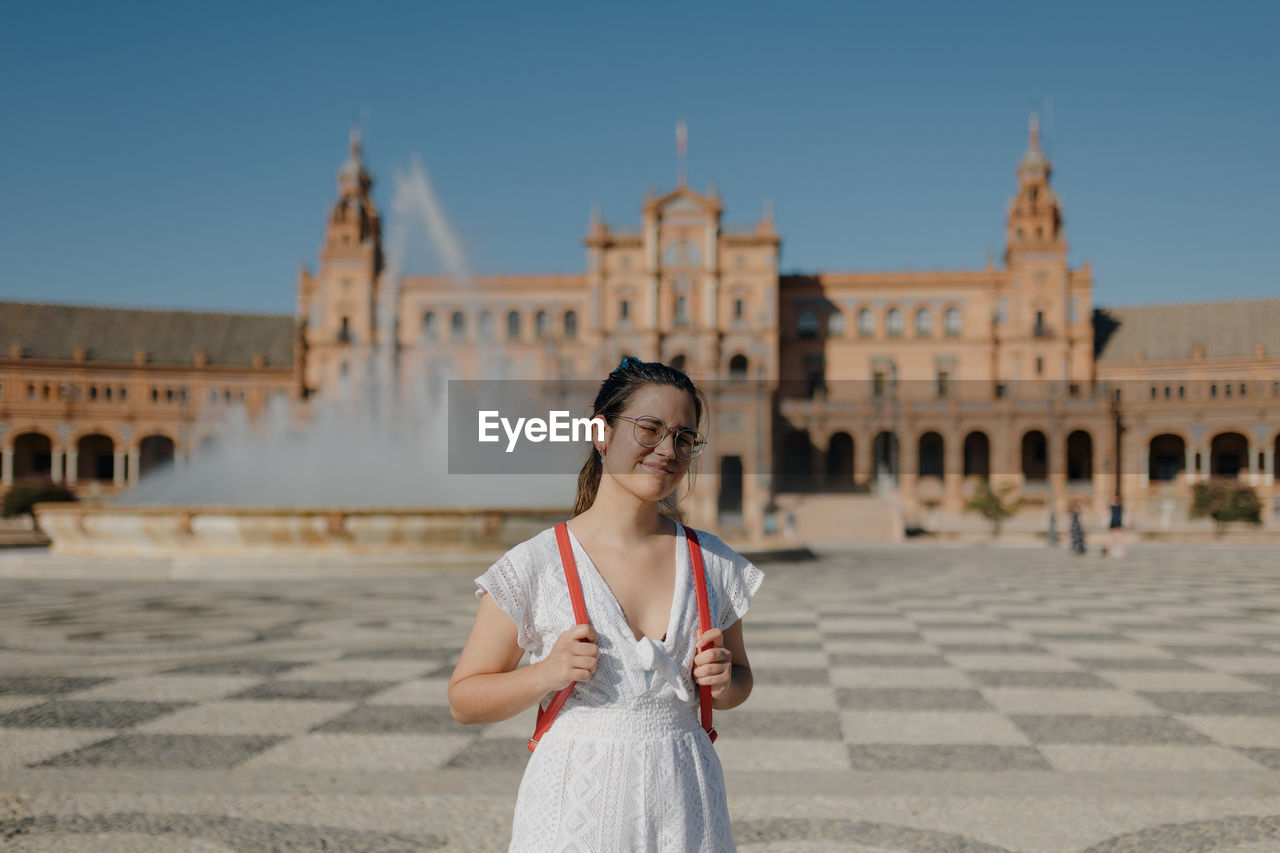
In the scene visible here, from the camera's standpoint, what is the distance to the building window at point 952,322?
229ft

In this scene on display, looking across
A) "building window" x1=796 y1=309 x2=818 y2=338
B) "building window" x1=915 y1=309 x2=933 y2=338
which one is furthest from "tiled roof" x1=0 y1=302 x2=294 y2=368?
"building window" x1=915 y1=309 x2=933 y2=338

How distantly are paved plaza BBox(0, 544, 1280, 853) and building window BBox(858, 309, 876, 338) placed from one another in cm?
5943

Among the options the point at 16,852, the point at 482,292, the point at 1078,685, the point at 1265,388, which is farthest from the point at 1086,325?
the point at 16,852

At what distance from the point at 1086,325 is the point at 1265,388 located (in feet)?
38.2

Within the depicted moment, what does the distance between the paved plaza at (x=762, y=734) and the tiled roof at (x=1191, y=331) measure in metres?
65.5

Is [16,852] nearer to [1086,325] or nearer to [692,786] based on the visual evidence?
[692,786]

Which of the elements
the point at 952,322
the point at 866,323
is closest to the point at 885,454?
the point at 866,323

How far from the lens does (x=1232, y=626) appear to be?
35.4ft

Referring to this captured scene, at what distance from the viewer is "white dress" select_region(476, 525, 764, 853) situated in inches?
91.1

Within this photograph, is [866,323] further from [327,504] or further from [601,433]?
[601,433]

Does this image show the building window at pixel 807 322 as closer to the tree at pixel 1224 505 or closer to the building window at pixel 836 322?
the building window at pixel 836 322

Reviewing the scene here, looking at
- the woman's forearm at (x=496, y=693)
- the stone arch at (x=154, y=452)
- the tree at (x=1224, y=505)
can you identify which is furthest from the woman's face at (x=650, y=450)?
the stone arch at (x=154, y=452)

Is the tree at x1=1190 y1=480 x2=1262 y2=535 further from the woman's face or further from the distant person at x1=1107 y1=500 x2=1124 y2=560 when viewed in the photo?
the woman's face

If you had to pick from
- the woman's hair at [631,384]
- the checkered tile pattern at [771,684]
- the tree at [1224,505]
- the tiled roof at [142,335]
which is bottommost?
the tree at [1224,505]
